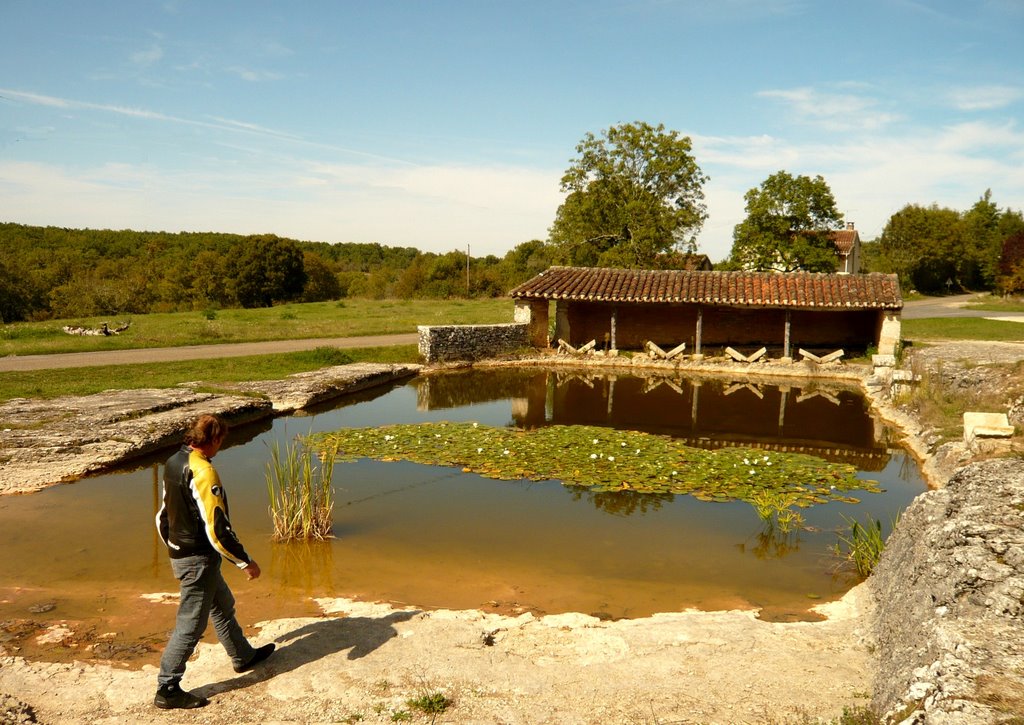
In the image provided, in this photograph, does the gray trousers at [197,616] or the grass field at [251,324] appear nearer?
the gray trousers at [197,616]

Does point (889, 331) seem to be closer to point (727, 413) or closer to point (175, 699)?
point (727, 413)

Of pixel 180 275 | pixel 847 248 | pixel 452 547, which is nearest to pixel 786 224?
pixel 847 248

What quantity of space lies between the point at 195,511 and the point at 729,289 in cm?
2277

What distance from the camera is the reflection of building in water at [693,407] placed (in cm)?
1383

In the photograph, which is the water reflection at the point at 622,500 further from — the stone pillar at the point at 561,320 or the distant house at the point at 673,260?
the distant house at the point at 673,260

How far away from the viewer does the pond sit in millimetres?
6965

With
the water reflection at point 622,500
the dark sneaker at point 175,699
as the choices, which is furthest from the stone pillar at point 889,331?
the dark sneaker at point 175,699

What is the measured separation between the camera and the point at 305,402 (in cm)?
1627

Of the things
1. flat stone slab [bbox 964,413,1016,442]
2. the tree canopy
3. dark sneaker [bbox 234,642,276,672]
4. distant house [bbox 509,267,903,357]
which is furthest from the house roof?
the tree canopy

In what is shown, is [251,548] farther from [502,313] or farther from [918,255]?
[918,255]

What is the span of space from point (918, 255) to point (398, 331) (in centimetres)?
5637

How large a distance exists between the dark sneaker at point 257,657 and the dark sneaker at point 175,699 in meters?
0.41

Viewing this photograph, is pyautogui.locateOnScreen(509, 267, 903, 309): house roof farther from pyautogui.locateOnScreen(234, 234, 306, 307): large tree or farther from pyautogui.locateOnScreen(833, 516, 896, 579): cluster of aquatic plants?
pyautogui.locateOnScreen(234, 234, 306, 307): large tree

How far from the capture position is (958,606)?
4.39m
